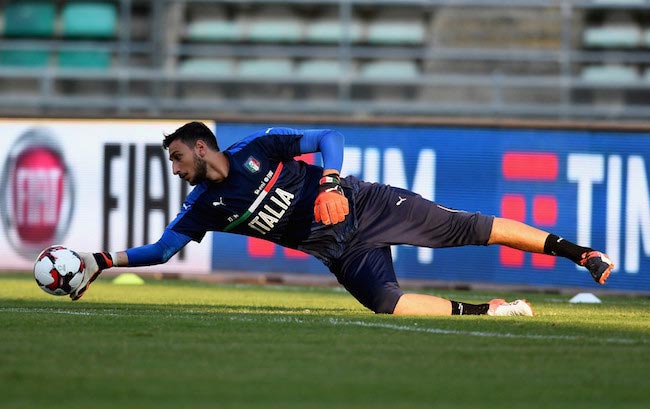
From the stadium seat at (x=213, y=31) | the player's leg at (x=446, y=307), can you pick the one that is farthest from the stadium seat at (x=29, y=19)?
the player's leg at (x=446, y=307)

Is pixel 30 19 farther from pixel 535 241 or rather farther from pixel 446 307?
pixel 535 241

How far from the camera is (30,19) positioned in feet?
62.7

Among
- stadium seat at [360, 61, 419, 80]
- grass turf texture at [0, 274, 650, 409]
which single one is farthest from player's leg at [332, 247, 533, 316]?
stadium seat at [360, 61, 419, 80]

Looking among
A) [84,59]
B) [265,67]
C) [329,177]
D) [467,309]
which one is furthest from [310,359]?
[84,59]

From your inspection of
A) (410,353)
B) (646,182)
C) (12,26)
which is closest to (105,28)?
(12,26)

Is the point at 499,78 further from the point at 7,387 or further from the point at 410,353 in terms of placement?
the point at 7,387

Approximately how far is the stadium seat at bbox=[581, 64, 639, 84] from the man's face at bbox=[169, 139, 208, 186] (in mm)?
11574

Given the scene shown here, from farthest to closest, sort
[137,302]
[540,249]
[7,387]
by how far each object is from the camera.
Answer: [137,302], [540,249], [7,387]

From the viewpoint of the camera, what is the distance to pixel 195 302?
8.70 m

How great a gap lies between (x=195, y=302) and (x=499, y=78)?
8.28 m

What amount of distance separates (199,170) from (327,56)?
35.6 ft

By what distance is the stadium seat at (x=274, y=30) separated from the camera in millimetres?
18703

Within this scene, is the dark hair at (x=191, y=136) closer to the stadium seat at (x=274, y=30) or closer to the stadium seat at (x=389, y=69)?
the stadium seat at (x=389, y=69)

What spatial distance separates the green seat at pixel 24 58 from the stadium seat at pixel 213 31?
7.70ft
